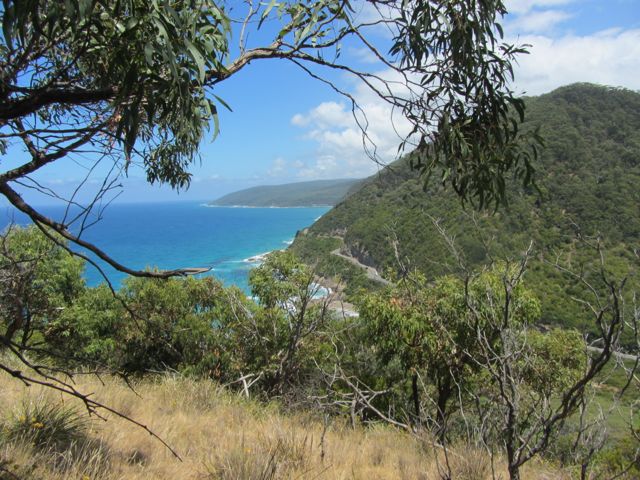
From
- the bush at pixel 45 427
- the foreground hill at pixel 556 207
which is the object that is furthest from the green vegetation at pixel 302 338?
the foreground hill at pixel 556 207

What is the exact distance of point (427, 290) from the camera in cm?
906

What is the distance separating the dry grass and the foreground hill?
11.5 meters

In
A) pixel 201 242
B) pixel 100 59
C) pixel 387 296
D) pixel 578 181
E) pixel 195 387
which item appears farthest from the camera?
pixel 201 242

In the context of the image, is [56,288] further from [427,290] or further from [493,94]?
[493,94]

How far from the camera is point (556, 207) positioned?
37031 mm

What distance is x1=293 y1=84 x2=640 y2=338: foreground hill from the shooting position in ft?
94.8

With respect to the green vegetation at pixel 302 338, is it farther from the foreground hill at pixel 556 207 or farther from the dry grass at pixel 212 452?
the foreground hill at pixel 556 207

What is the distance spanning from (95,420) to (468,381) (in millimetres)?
7378

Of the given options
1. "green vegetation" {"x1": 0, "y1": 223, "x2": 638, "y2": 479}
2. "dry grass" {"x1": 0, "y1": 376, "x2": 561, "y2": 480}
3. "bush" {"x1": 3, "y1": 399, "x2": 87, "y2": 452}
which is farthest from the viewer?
"green vegetation" {"x1": 0, "y1": 223, "x2": 638, "y2": 479}

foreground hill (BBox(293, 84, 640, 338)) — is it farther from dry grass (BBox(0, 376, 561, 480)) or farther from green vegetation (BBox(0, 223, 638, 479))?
dry grass (BBox(0, 376, 561, 480))

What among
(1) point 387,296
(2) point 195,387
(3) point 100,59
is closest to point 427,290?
(1) point 387,296

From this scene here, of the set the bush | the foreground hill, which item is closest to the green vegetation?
the bush

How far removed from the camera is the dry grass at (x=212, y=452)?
262 cm

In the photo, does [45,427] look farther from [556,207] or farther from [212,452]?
[556,207]
